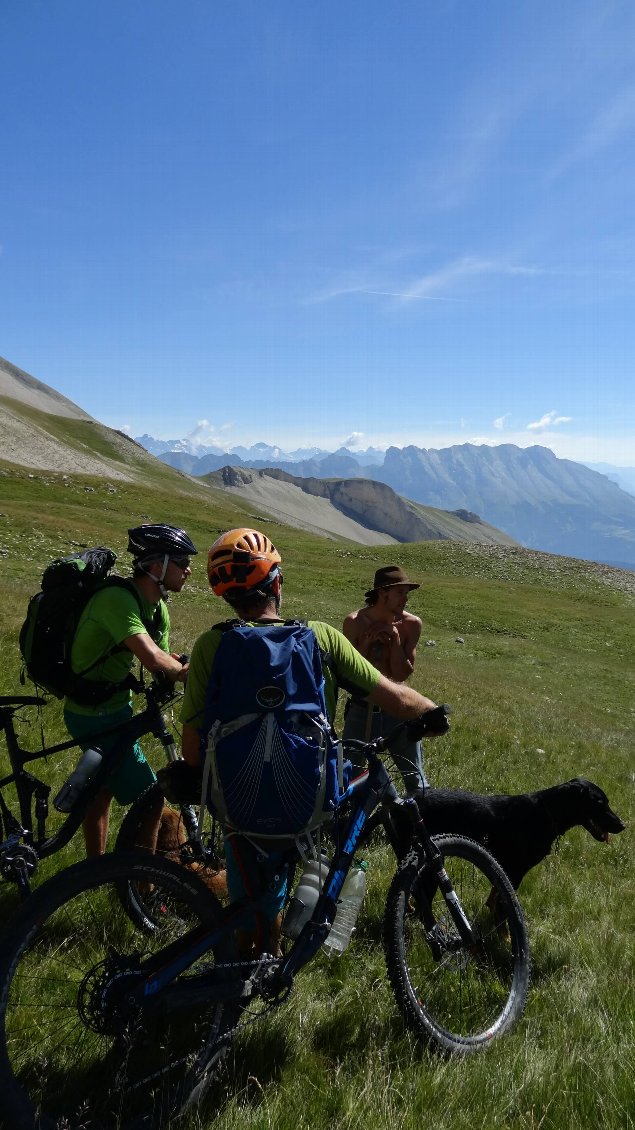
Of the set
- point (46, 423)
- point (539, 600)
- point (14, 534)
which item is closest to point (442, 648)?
point (539, 600)

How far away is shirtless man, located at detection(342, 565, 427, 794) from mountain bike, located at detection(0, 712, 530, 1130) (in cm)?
320

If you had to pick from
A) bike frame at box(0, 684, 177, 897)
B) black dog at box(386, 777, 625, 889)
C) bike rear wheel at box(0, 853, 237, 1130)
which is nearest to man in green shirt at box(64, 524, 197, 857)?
bike frame at box(0, 684, 177, 897)

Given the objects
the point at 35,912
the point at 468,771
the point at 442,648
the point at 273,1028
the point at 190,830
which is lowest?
the point at 442,648

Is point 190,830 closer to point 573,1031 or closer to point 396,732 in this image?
point 396,732

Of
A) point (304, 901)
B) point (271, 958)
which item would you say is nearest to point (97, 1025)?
point (271, 958)

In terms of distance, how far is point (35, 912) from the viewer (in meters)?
2.89

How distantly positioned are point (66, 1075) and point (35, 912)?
960mm

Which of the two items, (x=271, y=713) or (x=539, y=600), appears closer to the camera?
(x=271, y=713)

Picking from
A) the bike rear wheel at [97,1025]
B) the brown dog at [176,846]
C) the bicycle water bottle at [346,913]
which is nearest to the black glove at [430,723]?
the bicycle water bottle at [346,913]

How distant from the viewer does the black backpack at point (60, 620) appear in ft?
15.3

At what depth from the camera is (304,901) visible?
12.1 feet

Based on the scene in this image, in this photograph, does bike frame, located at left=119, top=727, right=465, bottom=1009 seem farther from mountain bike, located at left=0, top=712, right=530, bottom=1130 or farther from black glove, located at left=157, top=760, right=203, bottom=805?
black glove, located at left=157, top=760, right=203, bottom=805

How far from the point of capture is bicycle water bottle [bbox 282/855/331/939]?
12.0ft

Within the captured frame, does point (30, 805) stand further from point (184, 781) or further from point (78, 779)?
point (184, 781)
